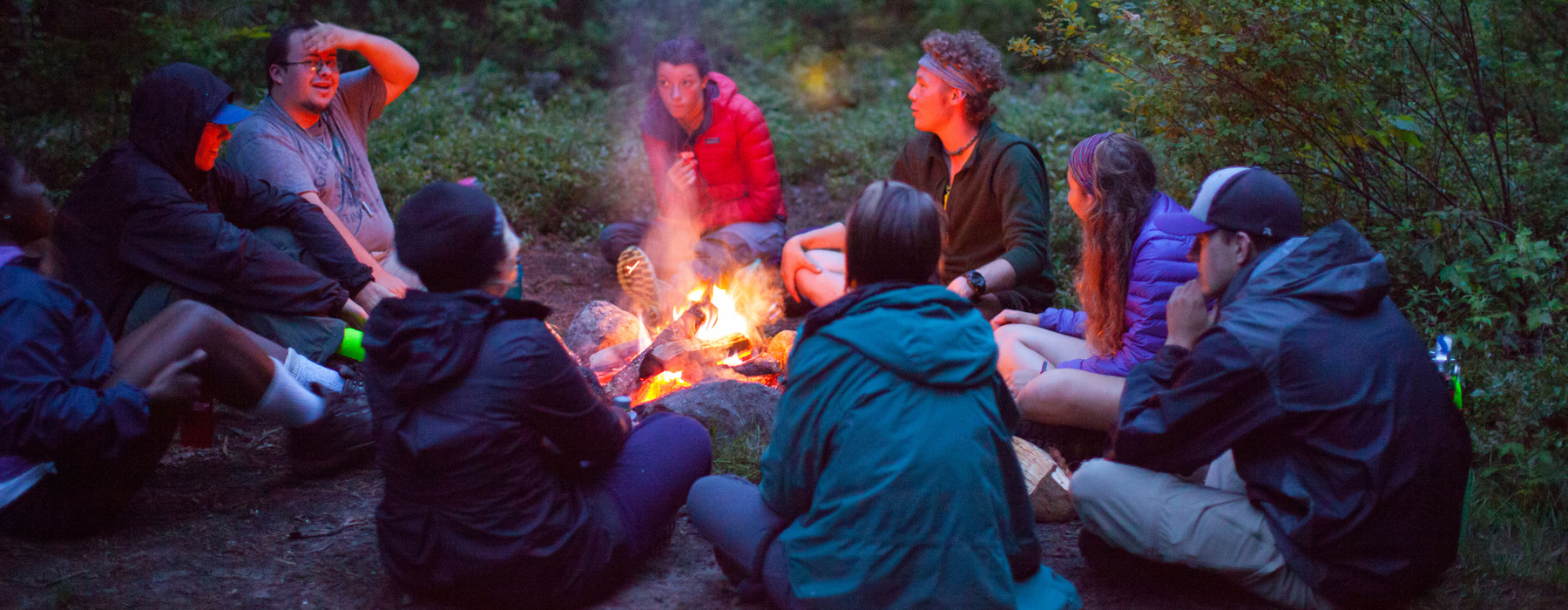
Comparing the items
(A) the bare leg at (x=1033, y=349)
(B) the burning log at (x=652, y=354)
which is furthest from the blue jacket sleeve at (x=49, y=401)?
(A) the bare leg at (x=1033, y=349)

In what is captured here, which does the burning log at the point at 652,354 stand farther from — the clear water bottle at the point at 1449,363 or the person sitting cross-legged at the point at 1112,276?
the clear water bottle at the point at 1449,363

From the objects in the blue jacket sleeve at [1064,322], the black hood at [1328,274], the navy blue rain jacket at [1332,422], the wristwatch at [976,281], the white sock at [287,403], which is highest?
the black hood at [1328,274]

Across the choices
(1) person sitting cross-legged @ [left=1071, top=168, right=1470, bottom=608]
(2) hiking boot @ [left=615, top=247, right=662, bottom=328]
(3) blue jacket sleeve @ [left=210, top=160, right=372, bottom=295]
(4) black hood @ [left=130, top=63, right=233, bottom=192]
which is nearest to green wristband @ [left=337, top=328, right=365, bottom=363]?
(3) blue jacket sleeve @ [left=210, top=160, right=372, bottom=295]

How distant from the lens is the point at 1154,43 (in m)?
5.15

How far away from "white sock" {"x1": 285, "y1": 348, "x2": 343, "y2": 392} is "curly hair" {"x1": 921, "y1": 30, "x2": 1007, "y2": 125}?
10.3 ft

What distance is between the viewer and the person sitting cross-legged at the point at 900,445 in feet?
8.55

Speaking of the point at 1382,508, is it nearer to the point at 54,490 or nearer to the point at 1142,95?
the point at 1142,95

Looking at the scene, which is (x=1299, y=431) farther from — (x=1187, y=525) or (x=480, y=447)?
(x=480, y=447)

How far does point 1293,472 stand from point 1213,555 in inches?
13.9

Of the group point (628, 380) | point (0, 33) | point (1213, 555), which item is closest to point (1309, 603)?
point (1213, 555)

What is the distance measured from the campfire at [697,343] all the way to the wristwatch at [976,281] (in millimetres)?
1087

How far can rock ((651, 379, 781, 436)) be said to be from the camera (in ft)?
14.8

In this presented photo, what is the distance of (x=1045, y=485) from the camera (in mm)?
3871

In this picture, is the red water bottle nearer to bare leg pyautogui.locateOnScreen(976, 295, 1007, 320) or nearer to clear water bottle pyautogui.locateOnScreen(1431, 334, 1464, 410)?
bare leg pyautogui.locateOnScreen(976, 295, 1007, 320)
